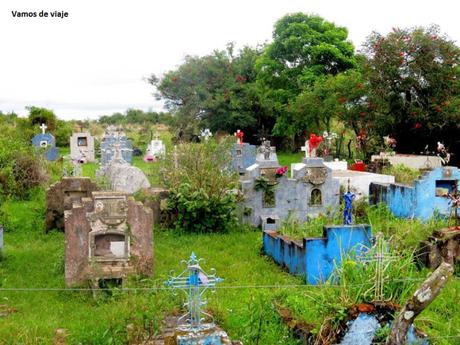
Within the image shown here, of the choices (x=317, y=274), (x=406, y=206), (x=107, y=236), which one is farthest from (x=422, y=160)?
(x=107, y=236)

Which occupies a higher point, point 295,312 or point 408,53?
point 408,53

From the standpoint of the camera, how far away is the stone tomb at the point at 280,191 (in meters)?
15.0

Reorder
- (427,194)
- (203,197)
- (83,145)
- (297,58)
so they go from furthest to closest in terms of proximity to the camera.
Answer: (297,58) < (83,145) < (427,194) < (203,197)

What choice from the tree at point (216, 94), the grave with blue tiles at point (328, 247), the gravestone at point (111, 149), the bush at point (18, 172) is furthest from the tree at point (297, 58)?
the grave with blue tiles at point (328, 247)

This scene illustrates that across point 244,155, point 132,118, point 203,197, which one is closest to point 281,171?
point 203,197

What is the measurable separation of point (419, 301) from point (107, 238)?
5691mm

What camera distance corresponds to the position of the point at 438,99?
24.2 metres

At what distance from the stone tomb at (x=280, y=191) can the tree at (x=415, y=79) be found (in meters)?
10.0

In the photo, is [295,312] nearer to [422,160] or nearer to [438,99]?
[422,160]

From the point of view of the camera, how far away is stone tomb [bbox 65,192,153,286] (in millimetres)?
9961

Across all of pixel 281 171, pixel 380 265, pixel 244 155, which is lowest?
pixel 380 265

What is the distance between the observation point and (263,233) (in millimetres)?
12797

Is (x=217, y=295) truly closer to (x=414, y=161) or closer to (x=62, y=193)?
(x=62, y=193)

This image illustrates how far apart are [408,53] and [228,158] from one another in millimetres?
10494
